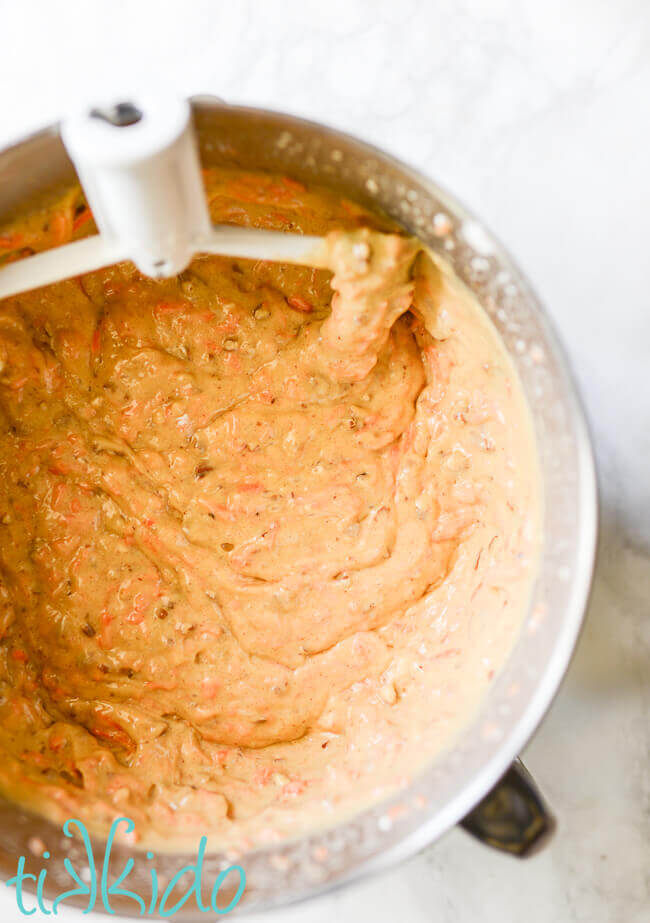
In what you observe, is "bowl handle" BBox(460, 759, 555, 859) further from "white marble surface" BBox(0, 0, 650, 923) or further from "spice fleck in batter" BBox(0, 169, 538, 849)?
"white marble surface" BBox(0, 0, 650, 923)

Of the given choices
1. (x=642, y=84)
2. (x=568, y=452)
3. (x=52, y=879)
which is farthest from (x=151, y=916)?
(x=642, y=84)

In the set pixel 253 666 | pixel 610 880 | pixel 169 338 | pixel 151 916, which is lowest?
pixel 610 880

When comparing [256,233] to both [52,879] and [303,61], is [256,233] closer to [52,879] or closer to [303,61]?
Answer: [303,61]

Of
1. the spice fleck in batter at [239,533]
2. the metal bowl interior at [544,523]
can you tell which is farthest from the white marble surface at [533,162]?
the metal bowl interior at [544,523]

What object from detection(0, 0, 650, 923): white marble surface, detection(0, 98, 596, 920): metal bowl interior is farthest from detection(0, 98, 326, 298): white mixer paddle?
detection(0, 0, 650, 923): white marble surface

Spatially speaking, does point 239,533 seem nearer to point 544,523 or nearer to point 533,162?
point 544,523

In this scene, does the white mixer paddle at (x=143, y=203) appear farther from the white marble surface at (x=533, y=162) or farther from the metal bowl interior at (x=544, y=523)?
the white marble surface at (x=533, y=162)
